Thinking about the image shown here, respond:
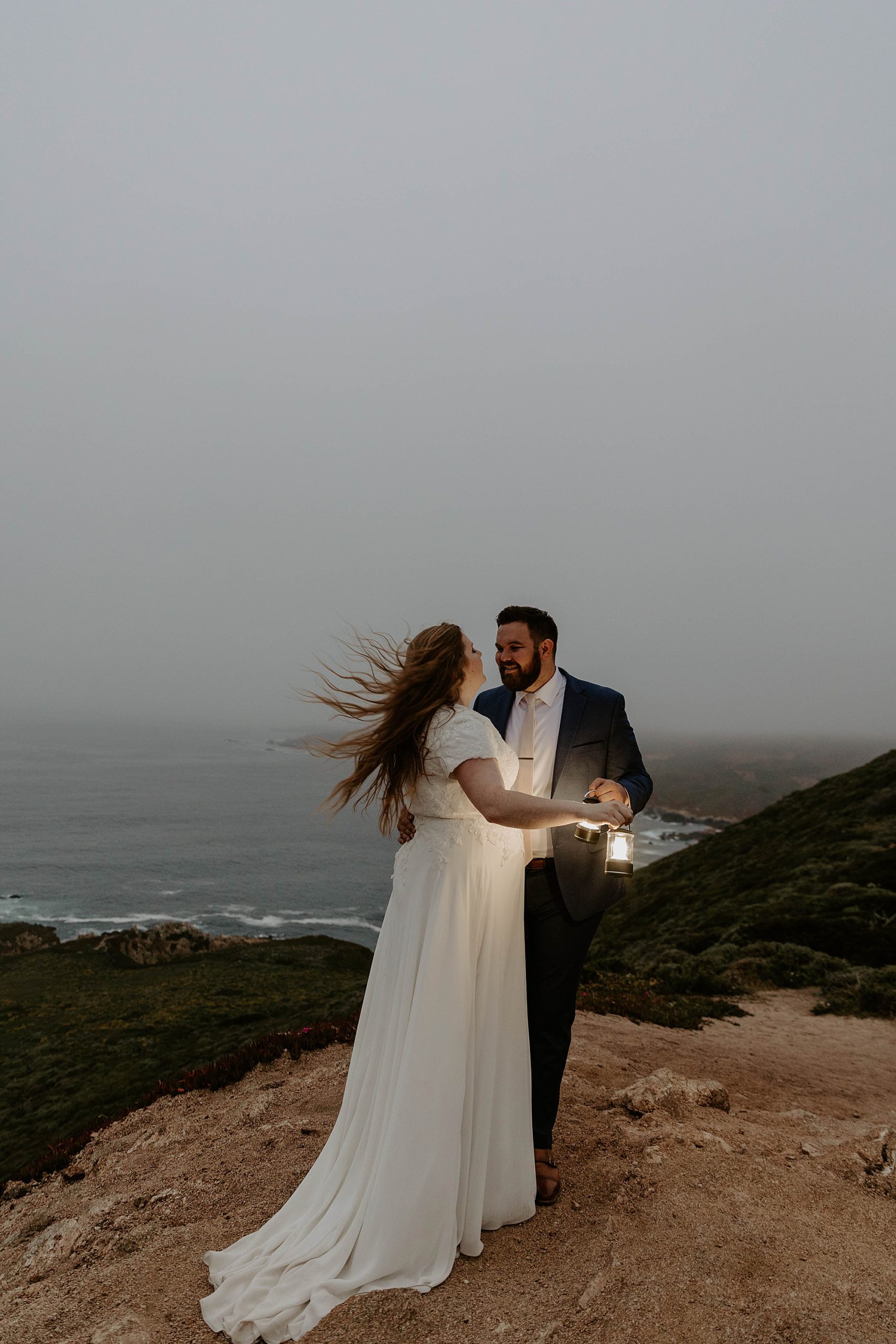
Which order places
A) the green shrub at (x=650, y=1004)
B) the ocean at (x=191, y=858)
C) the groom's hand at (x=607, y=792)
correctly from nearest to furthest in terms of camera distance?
the groom's hand at (x=607, y=792) < the green shrub at (x=650, y=1004) < the ocean at (x=191, y=858)

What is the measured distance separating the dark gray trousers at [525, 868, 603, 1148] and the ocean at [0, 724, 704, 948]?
4.91 feet

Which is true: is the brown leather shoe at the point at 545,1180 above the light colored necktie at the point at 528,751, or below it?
below

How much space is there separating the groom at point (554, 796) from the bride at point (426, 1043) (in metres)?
→ 0.28

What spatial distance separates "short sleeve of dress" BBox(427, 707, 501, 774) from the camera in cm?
323

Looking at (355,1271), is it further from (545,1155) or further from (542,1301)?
(545,1155)

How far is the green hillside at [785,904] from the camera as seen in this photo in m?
12.4

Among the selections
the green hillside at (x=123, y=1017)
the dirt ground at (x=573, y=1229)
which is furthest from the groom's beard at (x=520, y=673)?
the green hillside at (x=123, y=1017)

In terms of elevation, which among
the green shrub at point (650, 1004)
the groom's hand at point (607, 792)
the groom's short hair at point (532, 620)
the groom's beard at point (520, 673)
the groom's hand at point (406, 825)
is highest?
the groom's short hair at point (532, 620)

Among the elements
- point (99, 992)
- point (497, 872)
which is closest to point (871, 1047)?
point (497, 872)

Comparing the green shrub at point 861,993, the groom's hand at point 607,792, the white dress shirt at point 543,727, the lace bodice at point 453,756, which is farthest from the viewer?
the green shrub at point 861,993

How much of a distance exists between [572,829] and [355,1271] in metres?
2.19

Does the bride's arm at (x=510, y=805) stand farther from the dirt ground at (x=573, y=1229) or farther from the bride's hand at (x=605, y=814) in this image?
the dirt ground at (x=573, y=1229)

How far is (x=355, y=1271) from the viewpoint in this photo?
3.12m

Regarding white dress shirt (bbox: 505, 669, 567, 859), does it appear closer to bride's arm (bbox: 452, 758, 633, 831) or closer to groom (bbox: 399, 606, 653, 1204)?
groom (bbox: 399, 606, 653, 1204)
